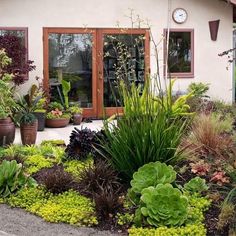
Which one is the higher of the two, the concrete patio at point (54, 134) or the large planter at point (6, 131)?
the large planter at point (6, 131)

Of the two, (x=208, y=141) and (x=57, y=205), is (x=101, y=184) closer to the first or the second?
(x=57, y=205)

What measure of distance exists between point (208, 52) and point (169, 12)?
1521 mm

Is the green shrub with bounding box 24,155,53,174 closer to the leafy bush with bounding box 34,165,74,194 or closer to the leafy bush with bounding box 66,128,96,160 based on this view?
the leafy bush with bounding box 66,128,96,160

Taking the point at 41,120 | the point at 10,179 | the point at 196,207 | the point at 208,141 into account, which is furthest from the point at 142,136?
the point at 41,120

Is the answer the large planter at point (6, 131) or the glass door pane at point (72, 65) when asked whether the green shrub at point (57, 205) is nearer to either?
the large planter at point (6, 131)

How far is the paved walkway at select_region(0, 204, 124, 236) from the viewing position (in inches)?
187

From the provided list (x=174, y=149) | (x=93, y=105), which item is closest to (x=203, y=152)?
(x=174, y=149)

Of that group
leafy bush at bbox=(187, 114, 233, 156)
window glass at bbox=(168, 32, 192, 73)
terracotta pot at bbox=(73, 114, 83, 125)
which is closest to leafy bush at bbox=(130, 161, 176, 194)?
leafy bush at bbox=(187, 114, 233, 156)

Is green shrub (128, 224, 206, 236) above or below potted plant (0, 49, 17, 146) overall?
below

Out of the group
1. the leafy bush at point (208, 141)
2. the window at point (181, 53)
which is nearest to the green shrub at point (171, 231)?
the leafy bush at point (208, 141)

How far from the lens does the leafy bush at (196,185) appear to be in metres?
5.49

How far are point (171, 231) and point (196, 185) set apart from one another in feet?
3.33

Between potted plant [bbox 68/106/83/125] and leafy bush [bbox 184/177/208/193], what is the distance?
6.64m

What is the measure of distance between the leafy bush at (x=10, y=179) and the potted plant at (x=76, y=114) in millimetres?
6052
